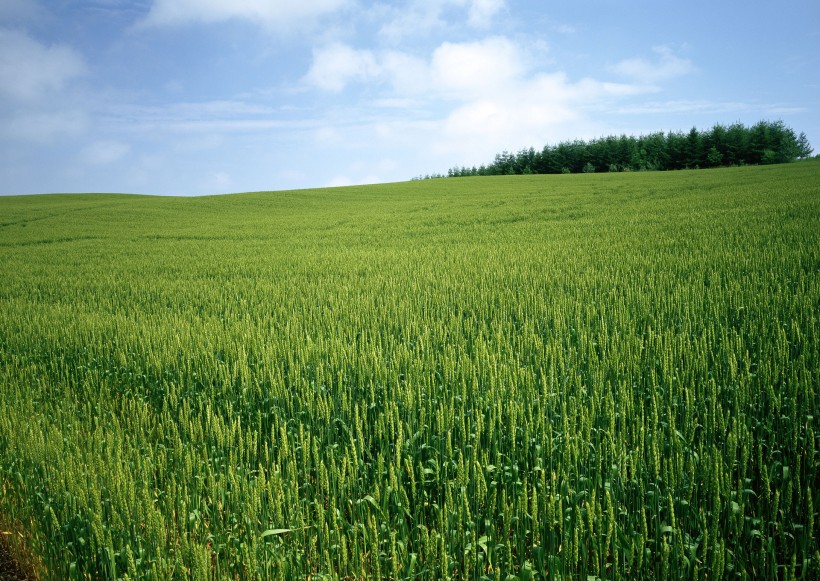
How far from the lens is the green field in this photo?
279 cm

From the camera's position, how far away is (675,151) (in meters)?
75.9

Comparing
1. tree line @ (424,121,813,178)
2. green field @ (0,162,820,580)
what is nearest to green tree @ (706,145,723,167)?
tree line @ (424,121,813,178)

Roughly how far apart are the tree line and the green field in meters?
71.2

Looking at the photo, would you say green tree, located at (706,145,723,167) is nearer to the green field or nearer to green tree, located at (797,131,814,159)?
green tree, located at (797,131,814,159)

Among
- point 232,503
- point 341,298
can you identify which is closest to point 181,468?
point 232,503

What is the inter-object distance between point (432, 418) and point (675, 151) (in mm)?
84345

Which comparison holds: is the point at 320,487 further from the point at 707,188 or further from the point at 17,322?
the point at 707,188

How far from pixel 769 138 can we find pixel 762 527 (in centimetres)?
8740

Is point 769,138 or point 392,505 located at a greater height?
point 769,138

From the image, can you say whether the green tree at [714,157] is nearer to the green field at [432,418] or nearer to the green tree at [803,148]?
the green tree at [803,148]

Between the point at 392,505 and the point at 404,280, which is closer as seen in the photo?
the point at 392,505

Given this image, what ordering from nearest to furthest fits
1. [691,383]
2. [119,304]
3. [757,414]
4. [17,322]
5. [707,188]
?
[757,414] → [691,383] → [17,322] → [119,304] → [707,188]

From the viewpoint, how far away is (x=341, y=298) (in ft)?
30.0

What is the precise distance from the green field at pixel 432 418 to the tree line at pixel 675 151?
71198 mm
